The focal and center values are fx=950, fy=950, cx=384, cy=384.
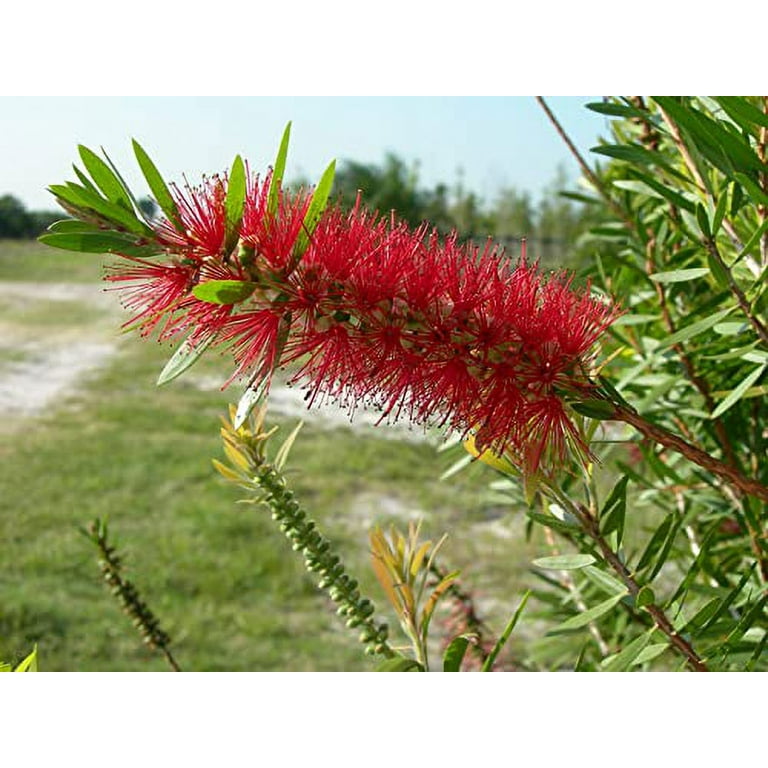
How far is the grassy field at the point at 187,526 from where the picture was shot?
2.52 meters

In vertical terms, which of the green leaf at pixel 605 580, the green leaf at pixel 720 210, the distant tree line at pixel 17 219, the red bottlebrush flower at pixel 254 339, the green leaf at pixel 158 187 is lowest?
the green leaf at pixel 605 580

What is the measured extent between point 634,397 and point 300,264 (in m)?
0.36

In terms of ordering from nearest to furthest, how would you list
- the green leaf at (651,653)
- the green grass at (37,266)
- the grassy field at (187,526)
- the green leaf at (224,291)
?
the green leaf at (224,291)
the green leaf at (651,653)
the grassy field at (187,526)
the green grass at (37,266)

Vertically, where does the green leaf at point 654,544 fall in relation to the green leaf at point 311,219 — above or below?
below

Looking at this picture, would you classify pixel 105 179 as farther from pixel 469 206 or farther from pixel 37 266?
pixel 37 266

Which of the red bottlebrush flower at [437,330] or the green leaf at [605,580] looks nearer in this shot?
the red bottlebrush flower at [437,330]

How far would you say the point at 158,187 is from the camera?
25 centimetres

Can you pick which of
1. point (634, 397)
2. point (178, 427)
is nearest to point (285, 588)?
point (178, 427)

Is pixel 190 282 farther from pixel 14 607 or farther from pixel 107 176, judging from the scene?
pixel 14 607

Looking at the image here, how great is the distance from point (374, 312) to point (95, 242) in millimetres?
75

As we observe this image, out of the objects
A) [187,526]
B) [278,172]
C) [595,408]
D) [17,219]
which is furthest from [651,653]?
[17,219]

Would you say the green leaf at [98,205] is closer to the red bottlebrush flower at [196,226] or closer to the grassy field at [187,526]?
the red bottlebrush flower at [196,226]

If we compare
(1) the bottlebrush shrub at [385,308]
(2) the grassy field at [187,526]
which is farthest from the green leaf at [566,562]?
(2) the grassy field at [187,526]
